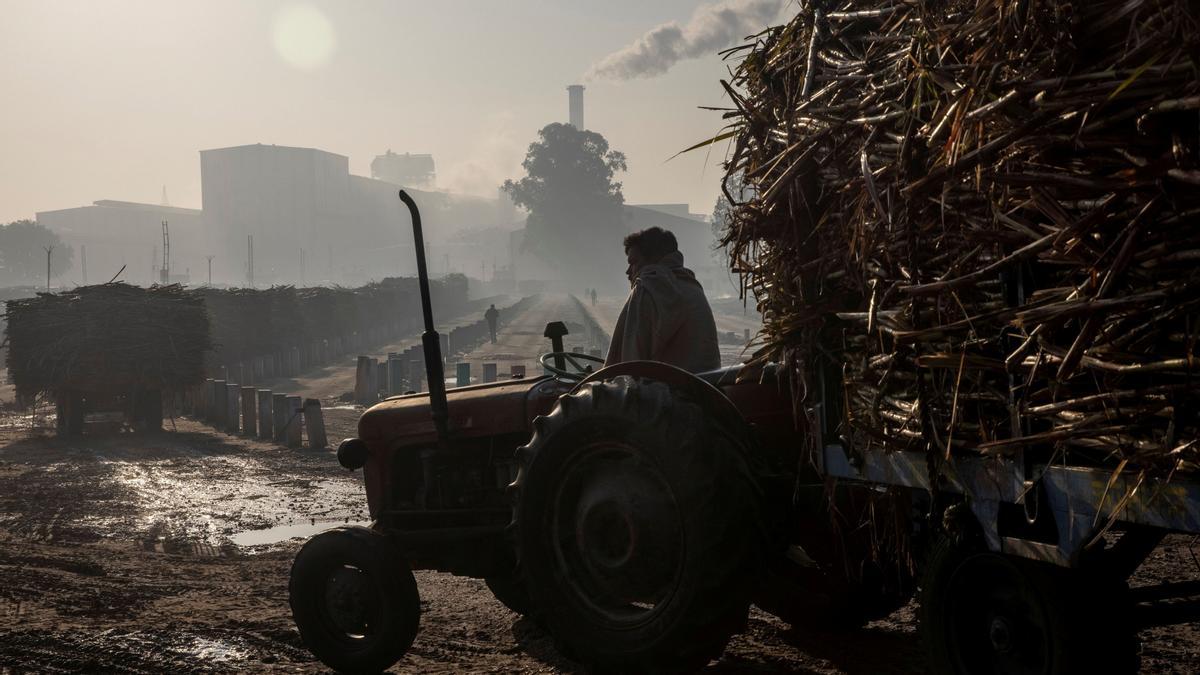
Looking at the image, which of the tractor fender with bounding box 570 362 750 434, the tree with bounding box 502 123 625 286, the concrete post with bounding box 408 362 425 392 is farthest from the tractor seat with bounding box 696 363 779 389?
the tree with bounding box 502 123 625 286

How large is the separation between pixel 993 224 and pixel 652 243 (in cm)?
315

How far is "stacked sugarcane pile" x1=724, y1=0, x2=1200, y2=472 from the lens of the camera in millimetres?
2887

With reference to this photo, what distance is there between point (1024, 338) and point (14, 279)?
151 m

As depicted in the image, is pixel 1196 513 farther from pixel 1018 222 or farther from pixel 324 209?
pixel 324 209

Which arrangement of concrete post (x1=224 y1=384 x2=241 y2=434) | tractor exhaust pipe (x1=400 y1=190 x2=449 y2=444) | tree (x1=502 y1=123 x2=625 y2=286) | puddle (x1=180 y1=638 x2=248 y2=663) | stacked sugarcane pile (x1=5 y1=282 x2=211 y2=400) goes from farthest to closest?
tree (x1=502 y1=123 x2=625 y2=286) < concrete post (x1=224 y1=384 x2=241 y2=434) < stacked sugarcane pile (x1=5 y1=282 x2=211 y2=400) < puddle (x1=180 y1=638 x2=248 y2=663) < tractor exhaust pipe (x1=400 y1=190 x2=449 y2=444)

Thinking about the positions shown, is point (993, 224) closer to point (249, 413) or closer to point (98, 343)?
point (249, 413)

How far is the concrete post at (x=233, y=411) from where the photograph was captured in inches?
826

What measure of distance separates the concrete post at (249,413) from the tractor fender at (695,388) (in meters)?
15.9

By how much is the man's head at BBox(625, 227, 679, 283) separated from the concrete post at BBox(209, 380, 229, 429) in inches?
656

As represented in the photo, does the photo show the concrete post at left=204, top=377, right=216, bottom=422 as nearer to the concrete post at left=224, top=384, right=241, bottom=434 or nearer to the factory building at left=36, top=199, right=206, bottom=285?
the concrete post at left=224, top=384, right=241, bottom=434

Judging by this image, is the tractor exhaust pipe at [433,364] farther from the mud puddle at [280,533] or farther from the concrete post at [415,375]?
the concrete post at [415,375]

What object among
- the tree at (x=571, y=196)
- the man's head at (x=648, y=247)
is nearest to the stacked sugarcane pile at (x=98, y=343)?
the man's head at (x=648, y=247)

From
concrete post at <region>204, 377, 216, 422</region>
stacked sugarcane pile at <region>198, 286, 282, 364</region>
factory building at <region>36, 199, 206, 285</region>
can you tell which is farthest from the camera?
factory building at <region>36, 199, 206, 285</region>

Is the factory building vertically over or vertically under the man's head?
over
